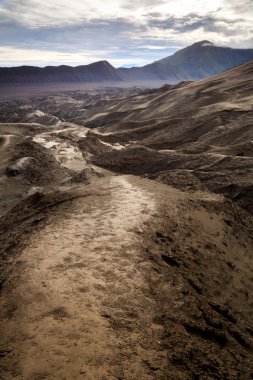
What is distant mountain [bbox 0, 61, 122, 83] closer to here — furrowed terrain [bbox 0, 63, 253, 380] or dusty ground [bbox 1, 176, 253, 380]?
furrowed terrain [bbox 0, 63, 253, 380]

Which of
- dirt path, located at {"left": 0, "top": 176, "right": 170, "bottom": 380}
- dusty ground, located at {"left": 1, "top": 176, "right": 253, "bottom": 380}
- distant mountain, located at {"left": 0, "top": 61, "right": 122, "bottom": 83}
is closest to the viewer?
dirt path, located at {"left": 0, "top": 176, "right": 170, "bottom": 380}

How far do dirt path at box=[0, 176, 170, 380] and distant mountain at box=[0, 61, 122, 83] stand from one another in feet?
499

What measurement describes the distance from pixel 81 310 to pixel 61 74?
585 ft

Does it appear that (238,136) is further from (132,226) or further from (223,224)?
(132,226)

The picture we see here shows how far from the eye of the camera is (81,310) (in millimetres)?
5043

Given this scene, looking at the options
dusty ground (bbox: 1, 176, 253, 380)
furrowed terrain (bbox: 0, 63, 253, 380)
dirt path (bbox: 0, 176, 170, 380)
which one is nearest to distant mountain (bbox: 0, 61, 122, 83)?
furrowed terrain (bbox: 0, 63, 253, 380)

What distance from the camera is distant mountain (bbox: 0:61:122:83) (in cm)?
14700

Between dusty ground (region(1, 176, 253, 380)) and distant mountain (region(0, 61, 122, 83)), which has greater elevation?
distant mountain (region(0, 61, 122, 83))

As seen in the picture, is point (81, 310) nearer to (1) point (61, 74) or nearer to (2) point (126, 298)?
(2) point (126, 298)

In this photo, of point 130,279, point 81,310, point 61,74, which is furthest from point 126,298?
point 61,74

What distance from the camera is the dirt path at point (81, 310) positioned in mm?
4188

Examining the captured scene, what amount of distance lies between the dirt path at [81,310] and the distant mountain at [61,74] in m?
152

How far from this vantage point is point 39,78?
159 meters

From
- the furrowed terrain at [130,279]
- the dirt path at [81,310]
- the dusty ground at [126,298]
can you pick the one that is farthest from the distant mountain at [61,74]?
the dirt path at [81,310]
